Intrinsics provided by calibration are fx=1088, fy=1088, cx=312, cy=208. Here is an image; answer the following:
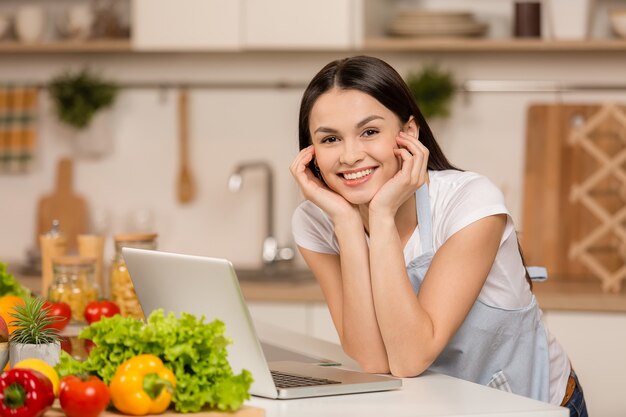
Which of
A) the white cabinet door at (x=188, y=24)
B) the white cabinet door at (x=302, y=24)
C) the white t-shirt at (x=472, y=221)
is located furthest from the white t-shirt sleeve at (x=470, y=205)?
the white cabinet door at (x=188, y=24)

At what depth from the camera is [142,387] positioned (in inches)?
62.1

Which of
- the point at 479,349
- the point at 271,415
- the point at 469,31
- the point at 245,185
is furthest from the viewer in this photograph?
the point at 245,185

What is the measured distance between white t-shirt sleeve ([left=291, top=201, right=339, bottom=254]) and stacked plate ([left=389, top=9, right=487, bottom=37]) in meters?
1.64

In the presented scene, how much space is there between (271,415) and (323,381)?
0.20 meters

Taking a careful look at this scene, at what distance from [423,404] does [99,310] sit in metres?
0.92

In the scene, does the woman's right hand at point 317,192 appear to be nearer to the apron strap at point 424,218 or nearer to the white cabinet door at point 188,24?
the apron strap at point 424,218

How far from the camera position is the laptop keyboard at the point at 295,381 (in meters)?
1.81

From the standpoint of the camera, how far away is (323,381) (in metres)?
1.84

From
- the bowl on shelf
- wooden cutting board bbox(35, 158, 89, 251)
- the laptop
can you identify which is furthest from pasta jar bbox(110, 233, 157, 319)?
the bowl on shelf

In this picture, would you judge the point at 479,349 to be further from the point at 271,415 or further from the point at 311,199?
the point at 271,415

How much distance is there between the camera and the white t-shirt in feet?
6.77

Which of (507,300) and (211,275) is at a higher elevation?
(211,275)

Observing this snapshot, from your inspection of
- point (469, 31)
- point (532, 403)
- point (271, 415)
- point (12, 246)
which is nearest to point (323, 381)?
point (271, 415)

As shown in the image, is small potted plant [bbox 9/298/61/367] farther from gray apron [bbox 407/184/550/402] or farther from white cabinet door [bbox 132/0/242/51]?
white cabinet door [bbox 132/0/242/51]
